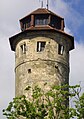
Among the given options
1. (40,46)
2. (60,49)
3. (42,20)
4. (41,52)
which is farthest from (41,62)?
(42,20)

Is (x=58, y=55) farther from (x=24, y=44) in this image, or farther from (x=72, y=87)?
(x=72, y=87)

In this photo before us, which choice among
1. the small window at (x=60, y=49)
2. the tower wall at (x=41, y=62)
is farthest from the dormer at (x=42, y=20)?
the small window at (x=60, y=49)

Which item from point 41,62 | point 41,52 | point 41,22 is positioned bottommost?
point 41,62

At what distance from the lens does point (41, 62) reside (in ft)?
119

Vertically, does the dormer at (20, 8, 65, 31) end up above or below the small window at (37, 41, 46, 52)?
above

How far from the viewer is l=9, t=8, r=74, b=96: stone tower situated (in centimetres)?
3581

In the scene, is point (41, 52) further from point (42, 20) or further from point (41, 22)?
point (42, 20)

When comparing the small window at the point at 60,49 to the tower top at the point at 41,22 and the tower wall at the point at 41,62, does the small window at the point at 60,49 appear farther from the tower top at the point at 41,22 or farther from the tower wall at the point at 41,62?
the tower top at the point at 41,22

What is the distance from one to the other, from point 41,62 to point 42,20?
4.00 m

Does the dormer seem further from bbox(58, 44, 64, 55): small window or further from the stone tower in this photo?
bbox(58, 44, 64, 55): small window

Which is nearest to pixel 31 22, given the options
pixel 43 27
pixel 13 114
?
pixel 43 27

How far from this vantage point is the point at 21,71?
120ft

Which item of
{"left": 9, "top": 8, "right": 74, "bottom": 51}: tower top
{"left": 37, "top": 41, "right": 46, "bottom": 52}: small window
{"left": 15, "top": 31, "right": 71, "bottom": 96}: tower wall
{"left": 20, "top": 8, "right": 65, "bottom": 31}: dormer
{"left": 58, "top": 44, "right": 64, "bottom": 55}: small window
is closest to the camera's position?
{"left": 15, "top": 31, "right": 71, "bottom": 96}: tower wall

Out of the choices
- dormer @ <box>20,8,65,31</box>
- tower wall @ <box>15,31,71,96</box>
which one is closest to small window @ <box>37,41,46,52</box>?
tower wall @ <box>15,31,71,96</box>
